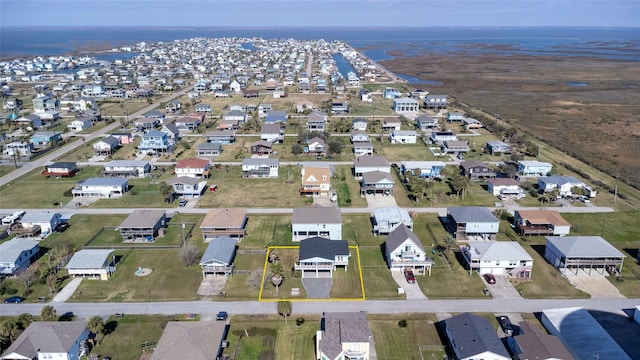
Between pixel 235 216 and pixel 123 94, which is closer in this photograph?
pixel 235 216

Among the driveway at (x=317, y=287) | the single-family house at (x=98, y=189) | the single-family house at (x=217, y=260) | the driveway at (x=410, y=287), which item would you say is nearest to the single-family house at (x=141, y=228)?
the single-family house at (x=217, y=260)

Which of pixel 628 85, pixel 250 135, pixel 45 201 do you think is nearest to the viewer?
pixel 45 201

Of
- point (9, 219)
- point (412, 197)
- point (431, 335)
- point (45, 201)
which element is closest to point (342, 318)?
point (431, 335)

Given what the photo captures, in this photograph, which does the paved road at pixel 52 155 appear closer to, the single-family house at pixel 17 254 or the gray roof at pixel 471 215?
the single-family house at pixel 17 254

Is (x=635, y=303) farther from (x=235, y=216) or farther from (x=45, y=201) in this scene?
(x=45, y=201)

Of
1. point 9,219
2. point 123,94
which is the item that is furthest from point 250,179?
point 123,94

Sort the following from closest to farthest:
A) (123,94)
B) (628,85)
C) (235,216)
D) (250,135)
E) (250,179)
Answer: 1. (235,216)
2. (250,179)
3. (250,135)
4. (123,94)
5. (628,85)
